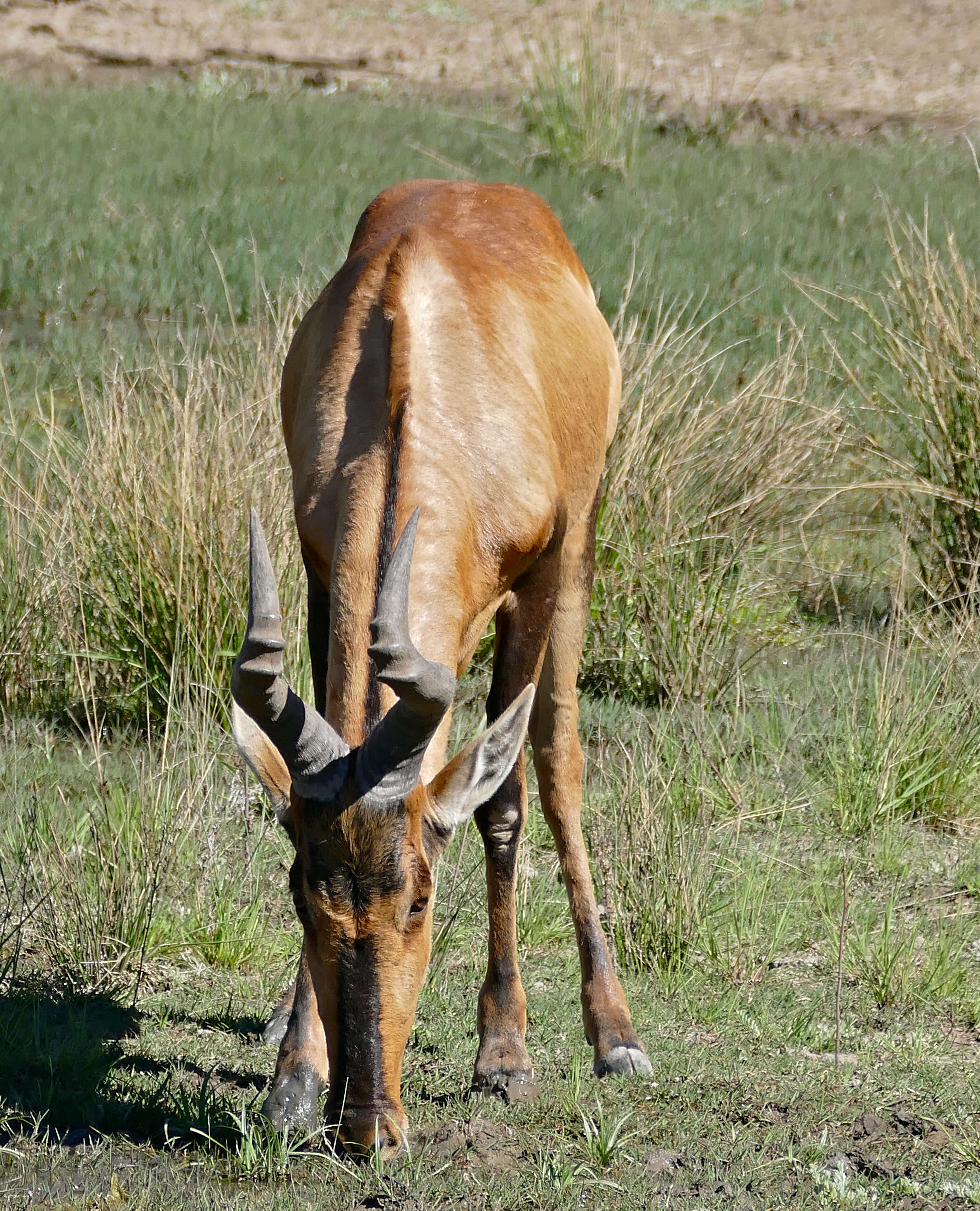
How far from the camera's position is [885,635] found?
8.48 m

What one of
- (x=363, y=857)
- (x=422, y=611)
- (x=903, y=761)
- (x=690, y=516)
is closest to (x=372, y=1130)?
(x=363, y=857)

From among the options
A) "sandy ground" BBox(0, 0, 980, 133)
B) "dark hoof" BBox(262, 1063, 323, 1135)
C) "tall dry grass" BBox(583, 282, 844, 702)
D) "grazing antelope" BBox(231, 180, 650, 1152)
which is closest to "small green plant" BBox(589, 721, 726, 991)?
"grazing antelope" BBox(231, 180, 650, 1152)

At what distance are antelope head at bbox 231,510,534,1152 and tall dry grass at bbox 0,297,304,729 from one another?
3.37 meters

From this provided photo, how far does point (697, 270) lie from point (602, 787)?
7.62 meters

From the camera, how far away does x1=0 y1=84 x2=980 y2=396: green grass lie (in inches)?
482

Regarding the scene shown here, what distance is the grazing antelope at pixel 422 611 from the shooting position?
347 centimetres

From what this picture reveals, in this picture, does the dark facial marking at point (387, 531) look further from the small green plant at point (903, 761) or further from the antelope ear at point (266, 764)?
the small green plant at point (903, 761)

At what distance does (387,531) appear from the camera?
3.80 m

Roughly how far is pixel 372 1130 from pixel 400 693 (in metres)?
1.00

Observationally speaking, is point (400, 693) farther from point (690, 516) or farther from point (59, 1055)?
point (690, 516)

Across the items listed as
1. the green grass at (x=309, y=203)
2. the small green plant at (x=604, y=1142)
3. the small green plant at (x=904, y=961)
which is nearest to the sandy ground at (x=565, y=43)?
the green grass at (x=309, y=203)

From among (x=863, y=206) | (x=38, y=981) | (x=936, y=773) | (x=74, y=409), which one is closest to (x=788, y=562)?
(x=936, y=773)

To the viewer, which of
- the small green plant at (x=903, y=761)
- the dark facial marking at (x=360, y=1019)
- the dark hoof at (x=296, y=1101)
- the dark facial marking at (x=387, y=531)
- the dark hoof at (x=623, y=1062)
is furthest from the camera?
the small green plant at (x=903, y=761)

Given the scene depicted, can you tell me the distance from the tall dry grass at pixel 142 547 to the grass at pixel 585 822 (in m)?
0.02
